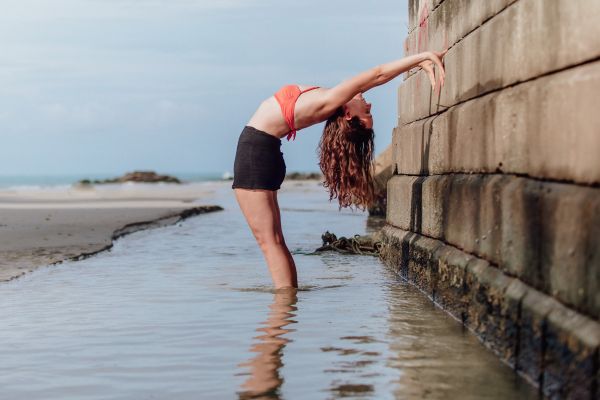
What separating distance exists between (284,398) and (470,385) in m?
0.82

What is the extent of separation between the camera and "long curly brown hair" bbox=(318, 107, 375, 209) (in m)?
6.58

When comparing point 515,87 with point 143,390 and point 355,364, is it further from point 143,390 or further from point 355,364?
point 143,390

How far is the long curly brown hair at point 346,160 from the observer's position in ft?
21.6

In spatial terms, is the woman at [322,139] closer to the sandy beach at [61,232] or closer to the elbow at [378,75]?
the elbow at [378,75]

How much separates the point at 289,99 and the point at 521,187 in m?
2.43

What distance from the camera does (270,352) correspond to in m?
4.90

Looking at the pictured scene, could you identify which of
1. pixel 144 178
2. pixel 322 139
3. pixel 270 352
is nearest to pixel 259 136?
pixel 322 139

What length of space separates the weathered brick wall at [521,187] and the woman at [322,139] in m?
0.57

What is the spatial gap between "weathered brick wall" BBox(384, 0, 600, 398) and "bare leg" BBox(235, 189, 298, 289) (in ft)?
3.48

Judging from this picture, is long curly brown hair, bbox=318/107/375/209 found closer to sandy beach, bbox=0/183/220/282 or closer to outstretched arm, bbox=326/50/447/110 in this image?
outstretched arm, bbox=326/50/447/110

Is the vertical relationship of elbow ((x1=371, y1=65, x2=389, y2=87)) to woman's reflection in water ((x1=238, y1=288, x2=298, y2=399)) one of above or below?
above

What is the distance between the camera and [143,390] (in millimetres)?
4121

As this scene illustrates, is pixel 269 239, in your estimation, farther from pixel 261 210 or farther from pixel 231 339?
pixel 231 339

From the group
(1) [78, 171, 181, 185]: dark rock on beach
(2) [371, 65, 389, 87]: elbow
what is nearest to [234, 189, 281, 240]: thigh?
(2) [371, 65, 389, 87]: elbow
